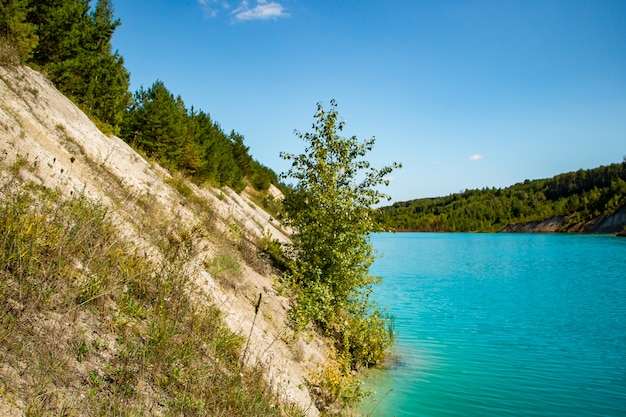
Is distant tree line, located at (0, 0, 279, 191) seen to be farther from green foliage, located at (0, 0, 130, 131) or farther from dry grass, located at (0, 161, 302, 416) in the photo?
dry grass, located at (0, 161, 302, 416)

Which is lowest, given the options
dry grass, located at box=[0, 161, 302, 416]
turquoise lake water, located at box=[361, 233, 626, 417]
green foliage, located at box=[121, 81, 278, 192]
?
turquoise lake water, located at box=[361, 233, 626, 417]

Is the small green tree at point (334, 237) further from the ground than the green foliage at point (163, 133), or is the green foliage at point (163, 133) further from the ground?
the green foliage at point (163, 133)

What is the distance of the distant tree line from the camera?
60.4 feet

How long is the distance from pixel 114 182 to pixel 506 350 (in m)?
16.4

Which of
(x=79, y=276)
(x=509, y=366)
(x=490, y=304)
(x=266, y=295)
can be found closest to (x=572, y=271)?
(x=490, y=304)

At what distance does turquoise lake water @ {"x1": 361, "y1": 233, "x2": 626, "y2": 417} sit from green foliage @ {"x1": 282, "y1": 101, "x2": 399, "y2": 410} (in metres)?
1.62

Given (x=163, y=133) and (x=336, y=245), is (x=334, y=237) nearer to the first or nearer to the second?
(x=336, y=245)

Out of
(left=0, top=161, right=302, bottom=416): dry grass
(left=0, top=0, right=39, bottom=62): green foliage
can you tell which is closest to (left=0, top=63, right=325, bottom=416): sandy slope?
(left=0, top=161, right=302, bottom=416): dry grass

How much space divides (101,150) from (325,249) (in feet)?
32.1

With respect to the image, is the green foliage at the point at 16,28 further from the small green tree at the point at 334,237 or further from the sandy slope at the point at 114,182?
the small green tree at the point at 334,237

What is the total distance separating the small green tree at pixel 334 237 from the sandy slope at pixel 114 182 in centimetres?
125

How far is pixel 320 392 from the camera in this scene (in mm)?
9305

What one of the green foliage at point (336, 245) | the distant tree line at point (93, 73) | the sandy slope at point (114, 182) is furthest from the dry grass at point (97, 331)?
the distant tree line at point (93, 73)

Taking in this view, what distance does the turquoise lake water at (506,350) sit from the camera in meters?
11.3
